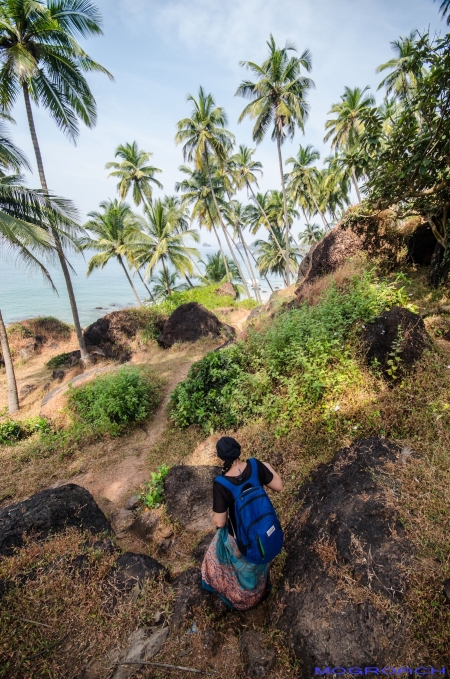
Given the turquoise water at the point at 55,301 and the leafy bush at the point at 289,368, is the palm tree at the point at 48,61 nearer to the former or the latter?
the leafy bush at the point at 289,368

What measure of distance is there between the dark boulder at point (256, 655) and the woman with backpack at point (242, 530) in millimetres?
231

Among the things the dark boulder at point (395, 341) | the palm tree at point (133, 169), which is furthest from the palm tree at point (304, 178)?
the dark boulder at point (395, 341)

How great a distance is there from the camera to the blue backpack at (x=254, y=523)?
2.45 metres

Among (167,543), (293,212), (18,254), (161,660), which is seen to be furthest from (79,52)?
(293,212)

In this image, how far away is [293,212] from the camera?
3366 centimetres

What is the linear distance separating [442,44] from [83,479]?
36.2 ft

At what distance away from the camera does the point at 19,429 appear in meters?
9.48

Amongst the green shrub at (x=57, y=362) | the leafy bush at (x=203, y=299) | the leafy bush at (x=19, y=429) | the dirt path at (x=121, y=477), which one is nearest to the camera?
the dirt path at (x=121, y=477)

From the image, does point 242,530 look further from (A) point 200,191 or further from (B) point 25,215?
(A) point 200,191

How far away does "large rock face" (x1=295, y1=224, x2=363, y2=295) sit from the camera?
947 centimetres

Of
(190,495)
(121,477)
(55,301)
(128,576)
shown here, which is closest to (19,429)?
(121,477)

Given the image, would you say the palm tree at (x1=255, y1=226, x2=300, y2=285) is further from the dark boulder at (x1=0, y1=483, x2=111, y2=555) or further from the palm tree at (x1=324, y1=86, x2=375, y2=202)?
the dark boulder at (x1=0, y1=483, x2=111, y2=555)

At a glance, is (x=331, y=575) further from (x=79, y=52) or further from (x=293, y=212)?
(x=293, y=212)

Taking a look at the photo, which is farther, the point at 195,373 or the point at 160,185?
the point at 160,185
